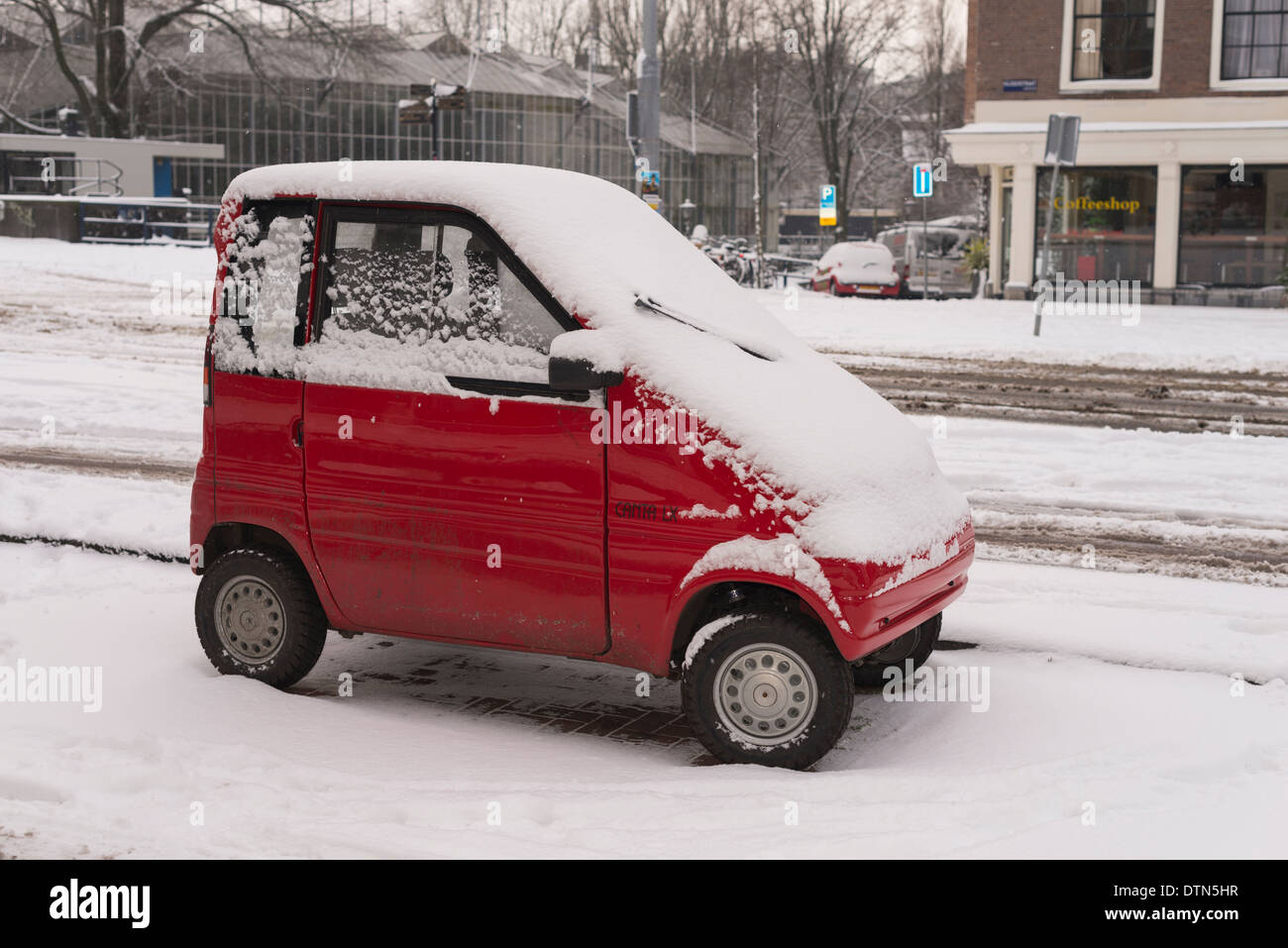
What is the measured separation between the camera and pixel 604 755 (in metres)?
5.23

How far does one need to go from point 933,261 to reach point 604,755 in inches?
1700

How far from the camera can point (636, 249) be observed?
223 inches

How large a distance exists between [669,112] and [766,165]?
777 centimetres

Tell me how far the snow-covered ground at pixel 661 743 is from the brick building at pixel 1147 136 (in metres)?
21.0

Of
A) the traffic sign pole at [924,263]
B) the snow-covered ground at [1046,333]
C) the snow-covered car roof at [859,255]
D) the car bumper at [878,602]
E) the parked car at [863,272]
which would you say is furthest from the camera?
the traffic sign pole at [924,263]

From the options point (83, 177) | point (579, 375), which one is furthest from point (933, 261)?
point (579, 375)

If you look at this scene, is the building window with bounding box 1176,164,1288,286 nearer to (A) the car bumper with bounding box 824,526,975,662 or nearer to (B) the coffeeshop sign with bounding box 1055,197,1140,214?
(B) the coffeeshop sign with bounding box 1055,197,1140,214

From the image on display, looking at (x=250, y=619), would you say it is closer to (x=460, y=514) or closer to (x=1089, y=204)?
(x=460, y=514)

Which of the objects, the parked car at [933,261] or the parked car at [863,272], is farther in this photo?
the parked car at [933,261]

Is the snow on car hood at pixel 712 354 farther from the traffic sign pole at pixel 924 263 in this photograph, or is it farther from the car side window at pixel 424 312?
the traffic sign pole at pixel 924 263

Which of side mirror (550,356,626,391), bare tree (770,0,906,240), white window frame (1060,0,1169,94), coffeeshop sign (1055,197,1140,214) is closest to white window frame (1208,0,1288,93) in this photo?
white window frame (1060,0,1169,94)

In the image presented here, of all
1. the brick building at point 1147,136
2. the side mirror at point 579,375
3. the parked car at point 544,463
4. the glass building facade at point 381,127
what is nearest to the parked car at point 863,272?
the brick building at point 1147,136

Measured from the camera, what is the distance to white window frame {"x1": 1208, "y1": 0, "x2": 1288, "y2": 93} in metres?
29.5

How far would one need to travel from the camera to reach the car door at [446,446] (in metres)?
5.22
